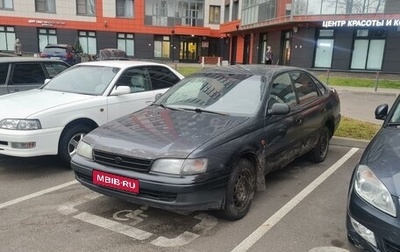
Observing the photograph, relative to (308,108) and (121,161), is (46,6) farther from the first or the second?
(121,161)

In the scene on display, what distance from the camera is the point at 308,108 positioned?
5.44 m

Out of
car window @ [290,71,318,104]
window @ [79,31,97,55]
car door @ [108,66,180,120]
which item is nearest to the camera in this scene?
car window @ [290,71,318,104]

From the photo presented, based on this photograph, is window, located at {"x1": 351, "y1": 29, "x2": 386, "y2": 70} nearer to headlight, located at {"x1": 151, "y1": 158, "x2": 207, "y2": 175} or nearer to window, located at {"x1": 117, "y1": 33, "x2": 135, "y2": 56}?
headlight, located at {"x1": 151, "y1": 158, "x2": 207, "y2": 175}

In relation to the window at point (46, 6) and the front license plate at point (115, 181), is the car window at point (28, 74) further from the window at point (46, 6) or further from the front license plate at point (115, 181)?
the window at point (46, 6)

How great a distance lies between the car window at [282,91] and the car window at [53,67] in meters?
5.15

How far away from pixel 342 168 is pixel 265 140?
7.21ft

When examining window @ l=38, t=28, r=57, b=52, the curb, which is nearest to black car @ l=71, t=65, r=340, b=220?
the curb

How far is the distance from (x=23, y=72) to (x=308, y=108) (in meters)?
5.58

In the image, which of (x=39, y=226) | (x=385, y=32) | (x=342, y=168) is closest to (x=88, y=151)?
(x=39, y=226)

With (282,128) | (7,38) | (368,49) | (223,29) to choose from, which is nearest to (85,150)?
(282,128)

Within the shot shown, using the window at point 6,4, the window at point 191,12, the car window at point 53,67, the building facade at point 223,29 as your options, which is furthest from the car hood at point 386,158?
the window at point 6,4

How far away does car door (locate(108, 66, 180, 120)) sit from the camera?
6.10 m

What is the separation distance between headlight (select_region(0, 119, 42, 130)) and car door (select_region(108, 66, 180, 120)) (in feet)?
4.03

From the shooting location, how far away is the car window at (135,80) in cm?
630
